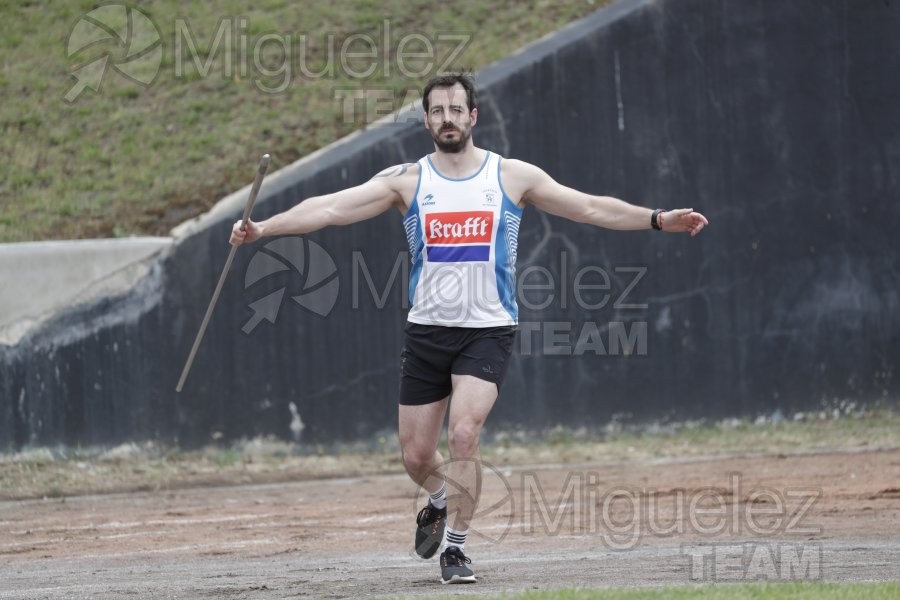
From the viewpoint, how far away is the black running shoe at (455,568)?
6.22 m

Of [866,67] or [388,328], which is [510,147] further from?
[866,67]

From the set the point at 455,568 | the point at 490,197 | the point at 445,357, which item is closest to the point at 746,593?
the point at 455,568

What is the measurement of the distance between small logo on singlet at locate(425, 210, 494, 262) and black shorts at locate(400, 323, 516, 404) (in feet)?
1.19

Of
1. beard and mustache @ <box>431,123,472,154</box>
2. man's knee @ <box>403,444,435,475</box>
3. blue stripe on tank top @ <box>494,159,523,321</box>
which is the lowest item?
man's knee @ <box>403,444,435,475</box>

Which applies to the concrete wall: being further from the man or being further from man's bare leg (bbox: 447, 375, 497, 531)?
man's bare leg (bbox: 447, 375, 497, 531)

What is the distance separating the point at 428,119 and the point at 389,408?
22.2 ft

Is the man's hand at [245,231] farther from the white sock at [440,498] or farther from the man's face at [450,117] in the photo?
the white sock at [440,498]

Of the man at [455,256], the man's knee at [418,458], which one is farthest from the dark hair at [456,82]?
the man's knee at [418,458]

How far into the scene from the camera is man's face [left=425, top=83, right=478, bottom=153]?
640 centimetres

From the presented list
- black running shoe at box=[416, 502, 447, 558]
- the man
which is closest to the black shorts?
the man

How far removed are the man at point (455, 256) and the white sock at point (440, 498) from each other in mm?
13

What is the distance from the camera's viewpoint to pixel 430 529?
22.0 ft

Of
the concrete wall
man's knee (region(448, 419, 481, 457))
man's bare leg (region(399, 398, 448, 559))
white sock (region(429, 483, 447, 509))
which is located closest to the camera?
man's knee (region(448, 419, 481, 457))

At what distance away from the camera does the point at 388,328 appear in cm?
1291
